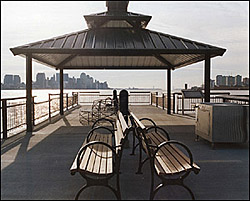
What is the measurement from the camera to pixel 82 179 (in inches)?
175

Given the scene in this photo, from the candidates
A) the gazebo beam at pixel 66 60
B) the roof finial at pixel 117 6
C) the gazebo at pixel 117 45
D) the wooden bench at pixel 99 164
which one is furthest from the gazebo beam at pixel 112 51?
the roof finial at pixel 117 6

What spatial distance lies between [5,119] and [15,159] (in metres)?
2.66

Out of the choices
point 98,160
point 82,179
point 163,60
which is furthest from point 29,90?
point 163,60

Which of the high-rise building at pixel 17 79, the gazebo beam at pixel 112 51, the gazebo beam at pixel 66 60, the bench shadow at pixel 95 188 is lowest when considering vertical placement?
the bench shadow at pixel 95 188

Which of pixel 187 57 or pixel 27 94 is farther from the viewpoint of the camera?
pixel 187 57

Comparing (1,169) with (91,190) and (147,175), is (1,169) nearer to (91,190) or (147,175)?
(91,190)

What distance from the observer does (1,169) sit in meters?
5.02

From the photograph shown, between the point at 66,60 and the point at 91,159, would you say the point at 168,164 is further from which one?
the point at 66,60

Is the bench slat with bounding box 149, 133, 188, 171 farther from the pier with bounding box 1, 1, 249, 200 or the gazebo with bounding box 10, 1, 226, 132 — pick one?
the gazebo with bounding box 10, 1, 226, 132

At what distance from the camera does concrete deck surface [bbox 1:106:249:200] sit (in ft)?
12.5

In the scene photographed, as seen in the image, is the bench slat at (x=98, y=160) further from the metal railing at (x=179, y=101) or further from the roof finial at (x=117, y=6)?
the metal railing at (x=179, y=101)

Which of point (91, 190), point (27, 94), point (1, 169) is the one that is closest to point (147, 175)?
point (91, 190)

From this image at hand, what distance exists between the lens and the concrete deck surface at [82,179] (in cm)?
382

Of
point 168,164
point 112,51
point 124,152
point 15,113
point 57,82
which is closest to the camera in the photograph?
point 168,164
